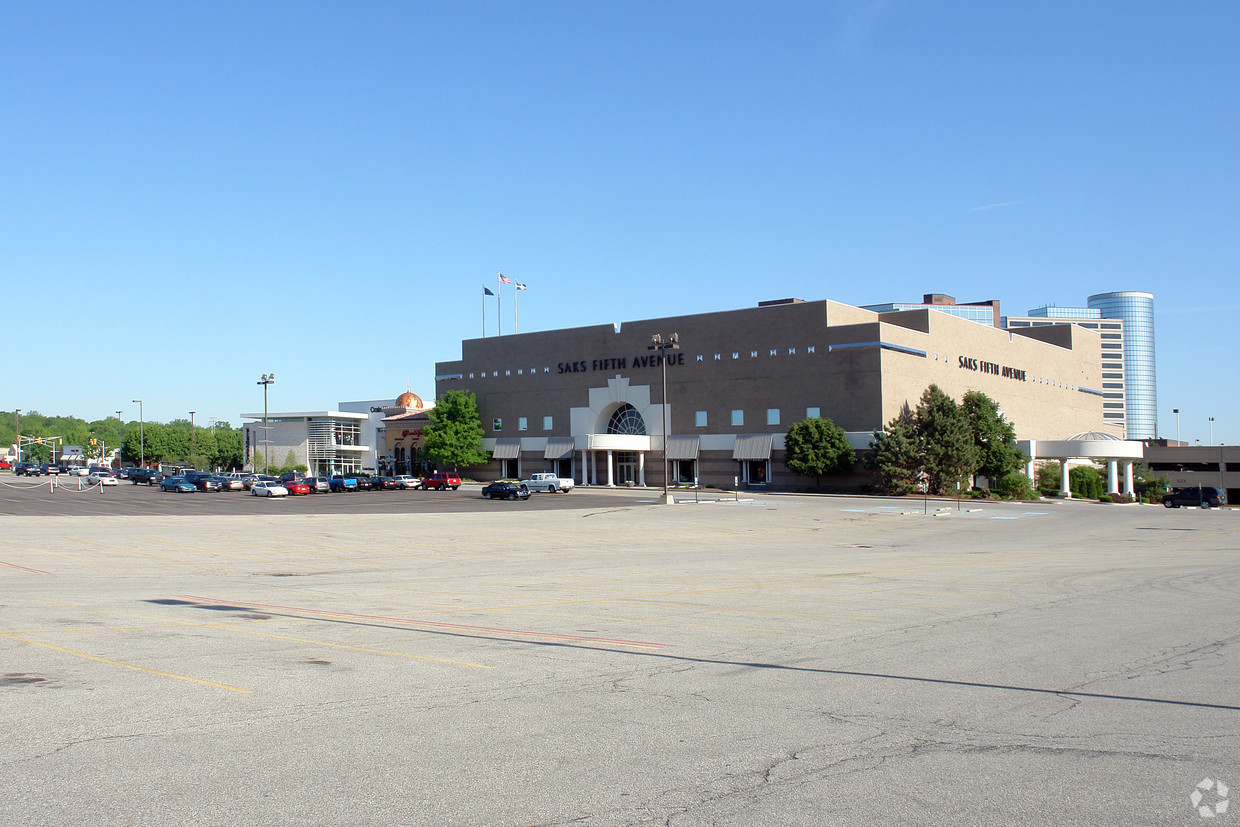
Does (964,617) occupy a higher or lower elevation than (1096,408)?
lower

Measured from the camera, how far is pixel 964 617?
14.1m

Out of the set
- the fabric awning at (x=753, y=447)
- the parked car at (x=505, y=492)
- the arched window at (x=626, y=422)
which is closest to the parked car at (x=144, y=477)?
the arched window at (x=626, y=422)

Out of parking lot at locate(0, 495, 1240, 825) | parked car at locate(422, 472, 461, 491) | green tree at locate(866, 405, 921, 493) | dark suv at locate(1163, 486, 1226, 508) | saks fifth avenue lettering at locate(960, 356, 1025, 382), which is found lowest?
dark suv at locate(1163, 486, 1226, 508)

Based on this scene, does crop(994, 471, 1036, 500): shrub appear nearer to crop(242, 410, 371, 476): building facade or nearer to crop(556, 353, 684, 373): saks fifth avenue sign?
crop(556, 353, 684, 373): saks fifth avenue sign

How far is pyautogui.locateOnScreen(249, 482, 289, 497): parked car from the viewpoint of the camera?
215ft

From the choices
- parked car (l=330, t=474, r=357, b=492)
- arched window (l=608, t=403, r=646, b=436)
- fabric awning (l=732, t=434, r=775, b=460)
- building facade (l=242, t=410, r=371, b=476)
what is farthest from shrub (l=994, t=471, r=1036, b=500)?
building facade (l=242, t=410, r=371, b=476)

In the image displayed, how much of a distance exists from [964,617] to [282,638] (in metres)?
10.1

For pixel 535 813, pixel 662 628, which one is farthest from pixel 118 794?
pixel 662 628

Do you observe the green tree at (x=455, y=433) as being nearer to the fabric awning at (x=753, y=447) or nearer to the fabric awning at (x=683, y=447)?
the fabric awning at (x=683, y=447)

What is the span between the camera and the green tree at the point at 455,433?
91625mm

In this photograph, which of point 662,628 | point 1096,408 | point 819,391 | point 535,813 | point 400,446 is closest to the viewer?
point 535,813

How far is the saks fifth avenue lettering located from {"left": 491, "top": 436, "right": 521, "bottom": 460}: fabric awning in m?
43.8

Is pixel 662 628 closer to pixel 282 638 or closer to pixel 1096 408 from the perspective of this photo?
pixel 282 638

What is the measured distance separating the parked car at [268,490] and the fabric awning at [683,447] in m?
33.2
